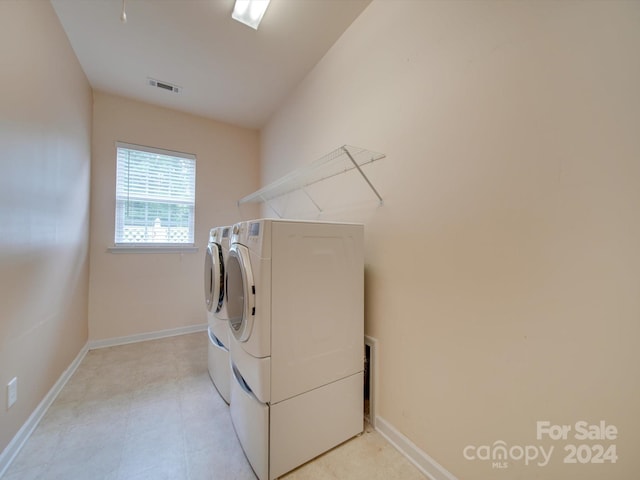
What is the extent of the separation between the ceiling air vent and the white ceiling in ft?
0.20

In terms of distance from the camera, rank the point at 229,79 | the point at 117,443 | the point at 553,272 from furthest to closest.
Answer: the point at 229,79
the point at 117,443
the point at 553,272

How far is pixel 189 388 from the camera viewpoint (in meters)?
1.99

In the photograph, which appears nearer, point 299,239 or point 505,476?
point 505,476

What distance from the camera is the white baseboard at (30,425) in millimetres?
1244

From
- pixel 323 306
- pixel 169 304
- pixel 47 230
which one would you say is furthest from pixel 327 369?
pixel 169 304

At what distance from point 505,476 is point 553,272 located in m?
0.83

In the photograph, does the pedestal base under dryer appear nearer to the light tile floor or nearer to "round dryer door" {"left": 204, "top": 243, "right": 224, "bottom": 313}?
the light tile floor

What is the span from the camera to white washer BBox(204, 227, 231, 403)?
1.79m

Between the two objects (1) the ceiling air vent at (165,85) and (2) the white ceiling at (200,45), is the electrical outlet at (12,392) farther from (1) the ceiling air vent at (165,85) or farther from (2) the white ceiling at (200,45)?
(1) the ceiling air vent at (165,85)

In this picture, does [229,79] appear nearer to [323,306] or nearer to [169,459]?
[323,306]

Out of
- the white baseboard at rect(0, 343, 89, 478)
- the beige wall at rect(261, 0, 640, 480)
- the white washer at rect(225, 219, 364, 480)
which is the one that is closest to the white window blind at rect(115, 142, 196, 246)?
the white baseboard at rect(0, 343, 89, 478)

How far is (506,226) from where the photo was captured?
3.28 feet

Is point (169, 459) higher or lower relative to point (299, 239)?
lower

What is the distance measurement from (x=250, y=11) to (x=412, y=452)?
3007 mm
